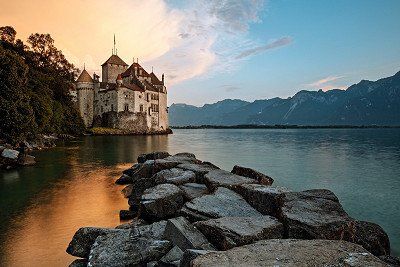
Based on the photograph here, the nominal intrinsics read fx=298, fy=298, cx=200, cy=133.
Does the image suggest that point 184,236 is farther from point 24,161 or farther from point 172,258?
point 24,161

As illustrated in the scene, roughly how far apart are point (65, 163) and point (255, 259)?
28226 millimetres

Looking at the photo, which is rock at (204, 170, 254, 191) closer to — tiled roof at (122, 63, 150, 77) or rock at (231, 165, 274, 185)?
rock at (231, 165, 274, 185)

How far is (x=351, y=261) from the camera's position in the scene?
582 cm

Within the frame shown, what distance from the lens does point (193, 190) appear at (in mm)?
13562

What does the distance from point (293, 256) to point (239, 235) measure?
1610mm

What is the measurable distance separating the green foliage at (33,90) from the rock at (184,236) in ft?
104

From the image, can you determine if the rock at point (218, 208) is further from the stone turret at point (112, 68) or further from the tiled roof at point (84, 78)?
the stone turret at point (112, 68)

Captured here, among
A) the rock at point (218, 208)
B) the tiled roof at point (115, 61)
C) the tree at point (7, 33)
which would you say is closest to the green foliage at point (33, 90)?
the tree at point (7, 33)

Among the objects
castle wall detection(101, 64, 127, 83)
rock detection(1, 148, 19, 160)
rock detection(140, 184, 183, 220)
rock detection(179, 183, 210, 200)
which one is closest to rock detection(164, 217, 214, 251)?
rock detection(140, 184, 183, 220)

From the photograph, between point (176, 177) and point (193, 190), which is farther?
point (176, 177)

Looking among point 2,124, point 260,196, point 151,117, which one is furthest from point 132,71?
point 260,196

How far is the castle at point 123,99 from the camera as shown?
90625 mm

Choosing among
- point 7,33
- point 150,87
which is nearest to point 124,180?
point 7,33

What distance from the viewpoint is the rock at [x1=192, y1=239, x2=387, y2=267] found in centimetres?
573
